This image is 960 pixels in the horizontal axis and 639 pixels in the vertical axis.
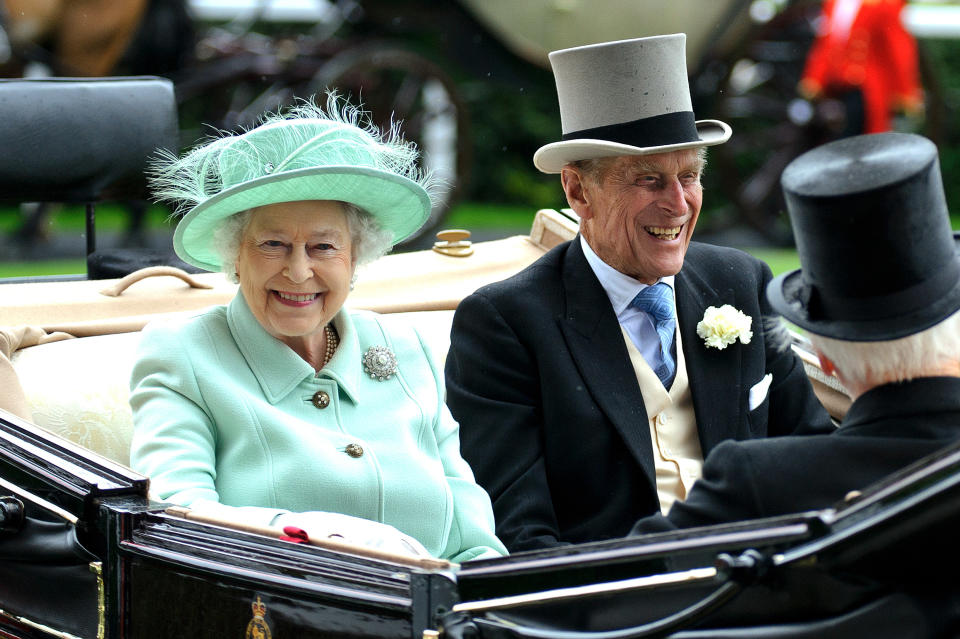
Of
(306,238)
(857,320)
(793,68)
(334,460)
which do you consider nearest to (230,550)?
(334,460)

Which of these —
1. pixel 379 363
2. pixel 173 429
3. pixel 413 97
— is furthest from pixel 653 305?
pixel 413 97

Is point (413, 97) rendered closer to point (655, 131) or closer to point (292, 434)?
point (655, 131)

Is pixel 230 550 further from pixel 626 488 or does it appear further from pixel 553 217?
pixel 553 217

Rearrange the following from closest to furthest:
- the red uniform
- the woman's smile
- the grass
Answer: the woman's smile < the grass < the red uniform

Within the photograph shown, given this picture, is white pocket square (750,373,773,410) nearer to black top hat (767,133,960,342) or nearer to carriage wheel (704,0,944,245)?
black top hat (767,133,960,342)

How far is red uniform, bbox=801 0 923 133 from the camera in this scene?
804 cm

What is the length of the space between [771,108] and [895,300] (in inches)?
285

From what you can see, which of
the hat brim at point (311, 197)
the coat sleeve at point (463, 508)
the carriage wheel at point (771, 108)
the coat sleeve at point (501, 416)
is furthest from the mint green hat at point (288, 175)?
the carriage wheel at point (771, 108)

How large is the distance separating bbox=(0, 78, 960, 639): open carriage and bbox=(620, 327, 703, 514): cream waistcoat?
0.88m

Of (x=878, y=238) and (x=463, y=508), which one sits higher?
(x=878, y=238)

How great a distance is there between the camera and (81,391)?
248 centimetres

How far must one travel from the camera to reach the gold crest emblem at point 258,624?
5.35 feet

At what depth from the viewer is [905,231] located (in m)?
1.44

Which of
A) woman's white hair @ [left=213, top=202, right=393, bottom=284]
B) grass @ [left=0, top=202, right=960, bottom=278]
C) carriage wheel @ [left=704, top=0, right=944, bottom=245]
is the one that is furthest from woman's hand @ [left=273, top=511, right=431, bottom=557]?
carriage wheel @ [left=704, top=0, right=944, bottom=245]
